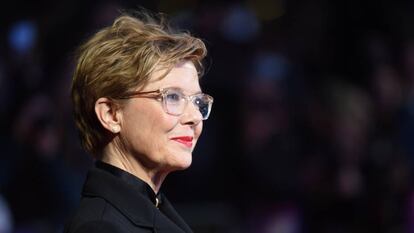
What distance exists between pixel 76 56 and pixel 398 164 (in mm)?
4359

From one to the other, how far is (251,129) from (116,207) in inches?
190

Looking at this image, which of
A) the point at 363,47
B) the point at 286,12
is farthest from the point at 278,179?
the point at 286,12

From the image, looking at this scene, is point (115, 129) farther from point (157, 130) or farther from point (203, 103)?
point (203, 103)

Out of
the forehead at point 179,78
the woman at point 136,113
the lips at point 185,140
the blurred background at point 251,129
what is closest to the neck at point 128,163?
the woman at point 136,113

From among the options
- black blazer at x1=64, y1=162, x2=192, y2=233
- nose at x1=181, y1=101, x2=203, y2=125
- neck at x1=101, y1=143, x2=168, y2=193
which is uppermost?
nose at x1=181, y1=101, x2=203, y2=125

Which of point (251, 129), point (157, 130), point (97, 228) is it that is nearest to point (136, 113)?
point (157, 130)

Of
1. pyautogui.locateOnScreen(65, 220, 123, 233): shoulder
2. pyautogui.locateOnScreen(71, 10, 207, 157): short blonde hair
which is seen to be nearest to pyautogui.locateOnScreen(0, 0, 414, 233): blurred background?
pyautogui.locateOnScreen(71, 10, 207, 157): short blonde hair

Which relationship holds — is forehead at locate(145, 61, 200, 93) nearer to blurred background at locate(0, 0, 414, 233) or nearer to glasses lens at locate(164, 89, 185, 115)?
glasses lens at locate(164, 89, 185, 115)

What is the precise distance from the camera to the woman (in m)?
2.93

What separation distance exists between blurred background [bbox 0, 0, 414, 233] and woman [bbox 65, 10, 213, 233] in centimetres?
348

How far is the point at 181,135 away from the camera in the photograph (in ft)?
9.80

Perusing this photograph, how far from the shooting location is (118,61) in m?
2.93

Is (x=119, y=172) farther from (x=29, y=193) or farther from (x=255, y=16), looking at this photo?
(x=255, y=16)

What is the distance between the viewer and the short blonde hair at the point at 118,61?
293 centimetres
